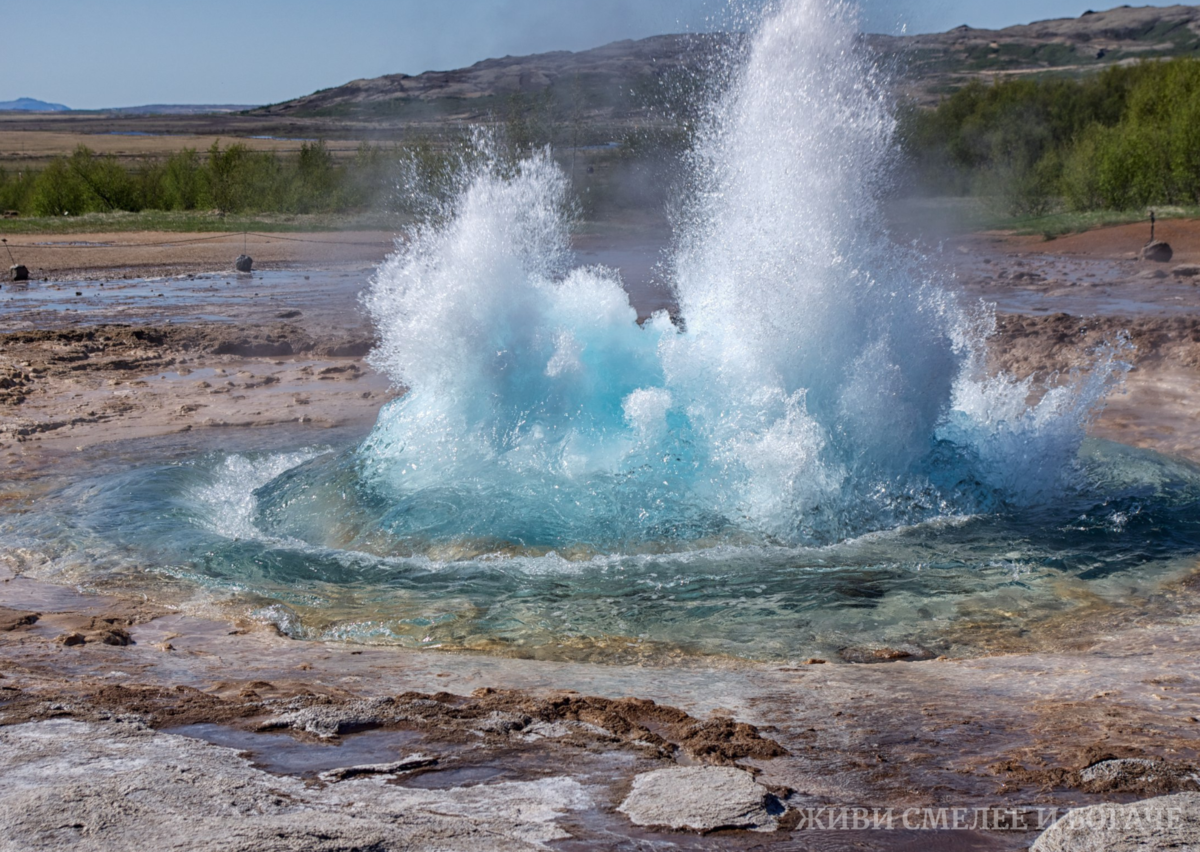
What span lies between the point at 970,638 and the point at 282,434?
594cm

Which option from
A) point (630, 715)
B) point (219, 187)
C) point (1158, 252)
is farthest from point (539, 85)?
point (630, 715)

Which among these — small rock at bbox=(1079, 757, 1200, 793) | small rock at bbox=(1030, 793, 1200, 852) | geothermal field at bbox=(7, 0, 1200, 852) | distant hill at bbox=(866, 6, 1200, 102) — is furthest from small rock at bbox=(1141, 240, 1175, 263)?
distant hill at bbox=(866, 6, 1200, 102)

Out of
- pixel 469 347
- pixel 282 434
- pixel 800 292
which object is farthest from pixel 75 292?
pixel 800 292

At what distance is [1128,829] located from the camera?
241 cm

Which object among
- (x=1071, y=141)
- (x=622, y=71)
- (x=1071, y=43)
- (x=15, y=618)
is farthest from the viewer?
(x=1071, y=43)

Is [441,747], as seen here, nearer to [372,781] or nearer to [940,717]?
[372,781]

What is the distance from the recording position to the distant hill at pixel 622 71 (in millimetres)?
42875

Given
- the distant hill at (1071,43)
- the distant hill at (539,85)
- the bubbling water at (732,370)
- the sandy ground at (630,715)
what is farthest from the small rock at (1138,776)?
the distant hill at (1071,43)

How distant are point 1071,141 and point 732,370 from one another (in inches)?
1396

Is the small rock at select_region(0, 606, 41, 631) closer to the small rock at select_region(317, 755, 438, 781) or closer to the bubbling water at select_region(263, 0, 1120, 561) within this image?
the bubbling water at select_region(263, 0, 1120, 561)

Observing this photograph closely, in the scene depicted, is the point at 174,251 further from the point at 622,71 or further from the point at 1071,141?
the point at 1071,141

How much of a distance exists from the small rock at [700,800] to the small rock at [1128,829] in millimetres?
629

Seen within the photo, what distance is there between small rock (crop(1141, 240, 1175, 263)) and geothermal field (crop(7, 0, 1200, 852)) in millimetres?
10032

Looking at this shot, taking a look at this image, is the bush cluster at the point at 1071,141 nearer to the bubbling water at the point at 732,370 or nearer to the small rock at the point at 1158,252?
the small rock at the point at 1158,252
